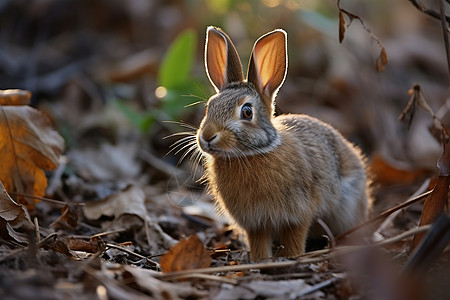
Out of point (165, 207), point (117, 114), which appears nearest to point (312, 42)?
point (117, 114)

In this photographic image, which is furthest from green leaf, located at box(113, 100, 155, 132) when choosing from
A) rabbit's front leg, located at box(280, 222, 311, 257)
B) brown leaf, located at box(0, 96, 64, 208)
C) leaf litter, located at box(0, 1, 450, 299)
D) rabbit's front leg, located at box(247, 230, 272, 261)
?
rabbit's front leg, located at box(280, 222, 311, 257)

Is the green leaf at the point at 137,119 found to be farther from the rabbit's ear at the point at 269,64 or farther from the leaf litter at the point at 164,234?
the rabbit's ear at the point at 269,64

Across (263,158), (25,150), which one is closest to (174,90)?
(25,150)

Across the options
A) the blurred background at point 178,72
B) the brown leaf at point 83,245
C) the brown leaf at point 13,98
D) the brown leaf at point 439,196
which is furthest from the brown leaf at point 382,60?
the brown leaf at point 13,98

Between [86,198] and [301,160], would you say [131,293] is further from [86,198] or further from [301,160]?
[86,198]

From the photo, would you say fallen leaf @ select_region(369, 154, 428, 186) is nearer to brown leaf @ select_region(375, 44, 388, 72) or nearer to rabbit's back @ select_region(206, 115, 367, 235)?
rabbit's back @ select_region(206, 115, 367, 235)
